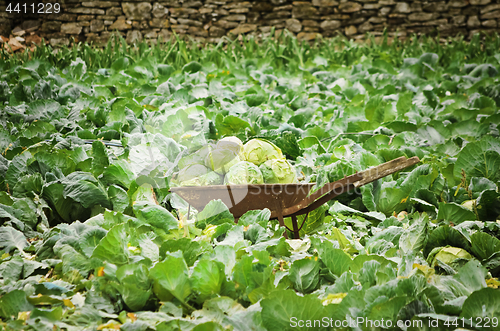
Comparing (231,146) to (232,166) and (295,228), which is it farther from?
(295,228)

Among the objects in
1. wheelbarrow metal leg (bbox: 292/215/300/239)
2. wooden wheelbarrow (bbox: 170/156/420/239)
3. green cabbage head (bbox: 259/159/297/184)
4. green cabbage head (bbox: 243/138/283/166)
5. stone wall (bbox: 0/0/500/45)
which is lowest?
wheelbarrow metal leg (bbox: 292/215/300/239)

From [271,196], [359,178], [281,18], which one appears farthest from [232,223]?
[281,18]

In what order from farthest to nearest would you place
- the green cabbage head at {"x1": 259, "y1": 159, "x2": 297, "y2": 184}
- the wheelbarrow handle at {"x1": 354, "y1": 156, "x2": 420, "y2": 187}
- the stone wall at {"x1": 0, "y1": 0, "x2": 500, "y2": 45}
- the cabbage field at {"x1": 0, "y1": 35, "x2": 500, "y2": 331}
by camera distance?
the stone wall at {"x1": 0, "y1": 0, "x2": 500, "y2": 45} < the green cabbage head at {"x1": 259, "y1": 159, "x2": 297, "y2": 184} < the wheelbarrow handle at {"x1": 354, "y1": 156, "x2": 420, "y2": 187} < the cabbage field at {"x1": 0, "y1": 35, "x2": 500, "y2": 331}

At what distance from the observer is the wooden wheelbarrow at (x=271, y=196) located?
1.15 meters

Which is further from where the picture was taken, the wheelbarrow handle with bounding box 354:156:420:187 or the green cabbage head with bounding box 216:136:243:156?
the green cabbage head with bounding box 216:136:243:156

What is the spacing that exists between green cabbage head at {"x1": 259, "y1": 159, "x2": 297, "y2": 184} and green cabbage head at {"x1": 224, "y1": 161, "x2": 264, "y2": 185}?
3 cm

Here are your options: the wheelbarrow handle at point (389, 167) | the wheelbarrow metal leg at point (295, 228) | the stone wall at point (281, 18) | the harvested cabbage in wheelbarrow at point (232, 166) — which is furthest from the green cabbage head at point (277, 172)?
the stone wall at point (281, 18)

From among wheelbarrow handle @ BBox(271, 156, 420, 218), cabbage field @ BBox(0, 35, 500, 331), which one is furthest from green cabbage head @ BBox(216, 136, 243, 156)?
wheelbarrow handle @ BBox(271, 156, 420, 218)

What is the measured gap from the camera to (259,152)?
129 centimetres

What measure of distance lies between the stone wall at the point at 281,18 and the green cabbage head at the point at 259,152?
210 inches

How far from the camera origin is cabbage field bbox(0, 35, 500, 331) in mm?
786

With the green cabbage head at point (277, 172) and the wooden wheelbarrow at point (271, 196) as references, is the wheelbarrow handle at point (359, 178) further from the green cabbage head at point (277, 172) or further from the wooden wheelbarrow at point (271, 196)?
the green cabbage head at point (277, 172)

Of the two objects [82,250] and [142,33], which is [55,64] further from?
[142,33]

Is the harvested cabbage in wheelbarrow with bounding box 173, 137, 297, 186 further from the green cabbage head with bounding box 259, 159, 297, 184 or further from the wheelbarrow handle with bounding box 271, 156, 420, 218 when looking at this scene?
the wheelbarrow handle with bounding box 271, 156, 420, 218
